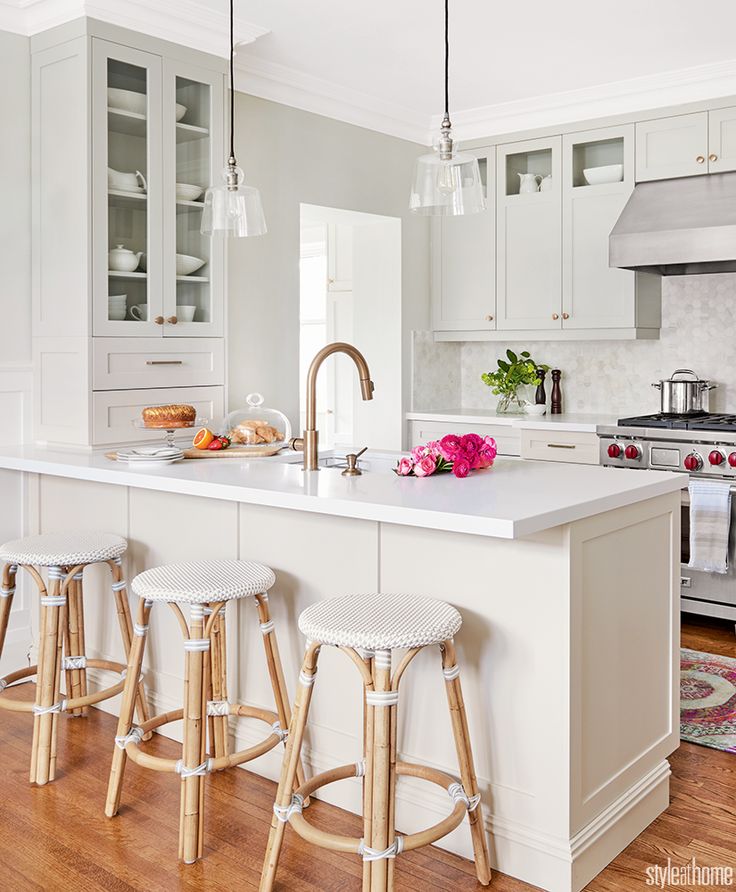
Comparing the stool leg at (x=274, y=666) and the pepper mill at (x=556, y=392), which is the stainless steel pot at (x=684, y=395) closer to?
the pepper mill at (x=556, y=392)

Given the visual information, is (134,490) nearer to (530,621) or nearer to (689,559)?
(530,621)

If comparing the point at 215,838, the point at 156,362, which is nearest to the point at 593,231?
the point at 156,362

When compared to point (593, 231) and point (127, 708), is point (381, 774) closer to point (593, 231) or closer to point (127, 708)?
point (127, 708)

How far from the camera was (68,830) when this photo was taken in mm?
2543

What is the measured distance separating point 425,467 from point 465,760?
2.88 feet

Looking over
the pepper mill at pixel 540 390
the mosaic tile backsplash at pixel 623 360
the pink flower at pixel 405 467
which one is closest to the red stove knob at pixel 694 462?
the mosaic tile backsplash at pixel 623 360

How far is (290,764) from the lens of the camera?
223 cm

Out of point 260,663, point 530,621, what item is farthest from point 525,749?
point 260,663

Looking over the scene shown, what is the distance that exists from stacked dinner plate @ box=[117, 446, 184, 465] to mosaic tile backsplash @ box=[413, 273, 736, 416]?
2587 mm

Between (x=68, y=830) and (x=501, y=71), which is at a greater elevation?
(x=501, y=71)

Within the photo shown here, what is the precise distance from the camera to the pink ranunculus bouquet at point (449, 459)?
281cm

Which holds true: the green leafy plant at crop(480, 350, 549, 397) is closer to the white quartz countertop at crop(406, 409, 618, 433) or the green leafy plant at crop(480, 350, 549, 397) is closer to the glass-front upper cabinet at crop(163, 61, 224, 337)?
the white quartz countertop at crop(406, 409, 618, 433)

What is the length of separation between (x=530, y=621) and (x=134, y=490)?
1.56m

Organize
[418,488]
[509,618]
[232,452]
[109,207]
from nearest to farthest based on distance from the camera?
[509,618], [418,488], [232,452], [109,207]
